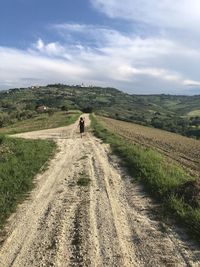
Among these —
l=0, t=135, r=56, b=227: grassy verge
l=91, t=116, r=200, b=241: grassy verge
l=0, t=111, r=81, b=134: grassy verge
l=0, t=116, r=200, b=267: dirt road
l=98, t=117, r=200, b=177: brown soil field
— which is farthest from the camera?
l=0, t=111, r=81, b=134: grassy verge

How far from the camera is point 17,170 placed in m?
19.8

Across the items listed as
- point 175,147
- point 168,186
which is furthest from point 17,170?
point 175,147

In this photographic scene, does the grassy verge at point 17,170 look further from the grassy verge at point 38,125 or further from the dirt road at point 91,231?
the grassy verge at point 38,125

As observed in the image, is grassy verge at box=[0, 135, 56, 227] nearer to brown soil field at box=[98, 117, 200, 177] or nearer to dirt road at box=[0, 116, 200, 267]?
dirt road at box=[0, 116, 200, 267]

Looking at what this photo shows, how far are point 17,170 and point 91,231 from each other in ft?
29.9

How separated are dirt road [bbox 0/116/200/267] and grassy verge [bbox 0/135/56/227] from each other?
441 millimetres

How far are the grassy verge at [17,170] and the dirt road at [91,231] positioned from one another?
0.44 meters

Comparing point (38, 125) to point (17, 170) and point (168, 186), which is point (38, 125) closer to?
point (17, 170)

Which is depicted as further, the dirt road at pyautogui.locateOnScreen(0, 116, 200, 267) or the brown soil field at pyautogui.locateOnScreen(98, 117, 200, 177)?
the brown soil field at pyautogui.locateOnScreen(98, 117, 200, 177)

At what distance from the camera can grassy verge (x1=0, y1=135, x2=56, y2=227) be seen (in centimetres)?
1458

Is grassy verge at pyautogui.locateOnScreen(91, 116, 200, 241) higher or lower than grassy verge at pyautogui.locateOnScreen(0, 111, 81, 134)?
higher

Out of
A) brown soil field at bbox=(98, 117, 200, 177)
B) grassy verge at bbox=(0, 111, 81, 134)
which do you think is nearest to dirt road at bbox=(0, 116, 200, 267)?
brown soil field at bbox=(98, 117, 200, 177)

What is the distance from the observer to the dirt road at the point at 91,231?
31.8 ft

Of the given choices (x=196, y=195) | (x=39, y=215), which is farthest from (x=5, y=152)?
(x=196, y=195)
